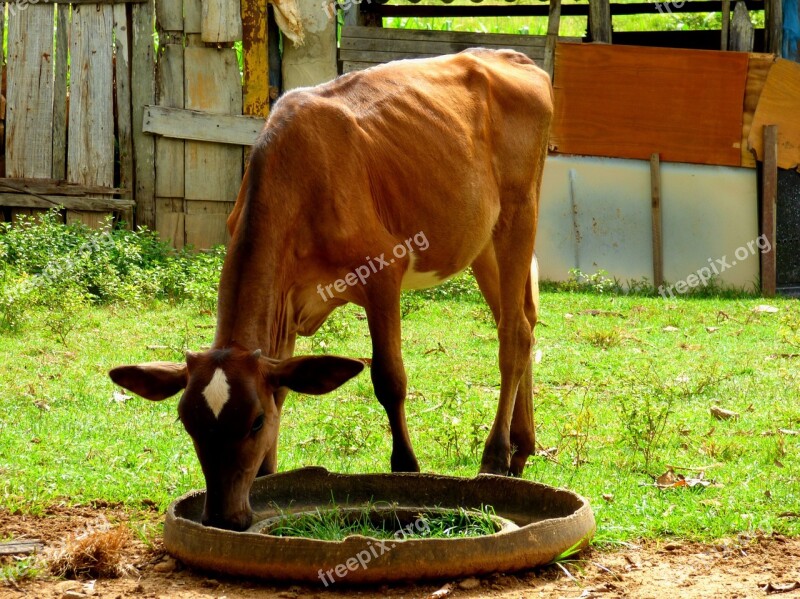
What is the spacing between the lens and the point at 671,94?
13.6m

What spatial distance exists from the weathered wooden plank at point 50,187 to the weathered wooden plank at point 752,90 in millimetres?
7261

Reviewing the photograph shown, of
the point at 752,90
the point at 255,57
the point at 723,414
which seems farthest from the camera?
the point at 752,90

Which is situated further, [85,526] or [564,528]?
[85,526]

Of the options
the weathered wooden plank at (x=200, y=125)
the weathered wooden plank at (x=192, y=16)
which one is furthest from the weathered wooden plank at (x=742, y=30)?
the weathered wooden plank at (x=192, y=16)

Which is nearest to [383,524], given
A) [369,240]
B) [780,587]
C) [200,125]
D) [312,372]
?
[312,372]

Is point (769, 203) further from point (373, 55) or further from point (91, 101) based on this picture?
point (91, 101)

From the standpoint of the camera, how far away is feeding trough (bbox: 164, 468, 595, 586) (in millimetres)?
4395

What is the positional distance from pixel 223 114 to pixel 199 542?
908cm

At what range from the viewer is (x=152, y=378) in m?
5.07

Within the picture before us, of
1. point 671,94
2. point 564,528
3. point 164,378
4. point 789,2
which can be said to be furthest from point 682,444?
point 789,2

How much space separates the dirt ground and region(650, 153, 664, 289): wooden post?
28.3 ft

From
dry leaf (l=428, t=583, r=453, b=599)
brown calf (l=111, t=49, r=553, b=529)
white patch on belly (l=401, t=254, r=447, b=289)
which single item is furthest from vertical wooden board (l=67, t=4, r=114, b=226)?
dry leaf (l=428, t=583, r=453, b=599)

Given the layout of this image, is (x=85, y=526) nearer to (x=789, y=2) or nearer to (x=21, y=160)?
(x=21, y=160)

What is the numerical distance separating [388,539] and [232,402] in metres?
0.85
